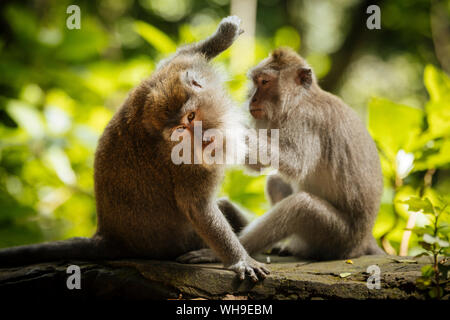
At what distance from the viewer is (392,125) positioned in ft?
15.0

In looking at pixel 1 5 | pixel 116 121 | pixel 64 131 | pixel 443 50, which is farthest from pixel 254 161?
pixel 443 50

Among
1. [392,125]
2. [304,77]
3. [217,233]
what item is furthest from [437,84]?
[217,233]

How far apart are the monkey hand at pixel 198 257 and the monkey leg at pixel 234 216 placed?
430mm

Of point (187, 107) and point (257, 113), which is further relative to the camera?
point (257, 113)

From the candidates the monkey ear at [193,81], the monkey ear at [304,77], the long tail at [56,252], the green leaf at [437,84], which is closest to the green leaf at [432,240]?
the monkey ear at [193,81]

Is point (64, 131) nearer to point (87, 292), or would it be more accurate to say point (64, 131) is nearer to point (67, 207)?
point (67, 207)

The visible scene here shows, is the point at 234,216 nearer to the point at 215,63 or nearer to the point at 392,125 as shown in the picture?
the point at 215,63

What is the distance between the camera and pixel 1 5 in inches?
299

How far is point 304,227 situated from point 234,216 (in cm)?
66

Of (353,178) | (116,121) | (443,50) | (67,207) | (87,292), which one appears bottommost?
(87,292)

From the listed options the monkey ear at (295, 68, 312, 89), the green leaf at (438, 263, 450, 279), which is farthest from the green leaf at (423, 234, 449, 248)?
the monkey ear at (295, 68, 312, 89)

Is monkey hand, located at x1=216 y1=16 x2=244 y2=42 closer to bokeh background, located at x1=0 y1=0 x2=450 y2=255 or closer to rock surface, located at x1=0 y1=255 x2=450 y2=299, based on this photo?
bokeh background, located at x1=0 y1=0 x2=450 y2=255

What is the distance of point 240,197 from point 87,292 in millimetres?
2123

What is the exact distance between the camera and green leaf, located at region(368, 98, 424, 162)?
454 cm
